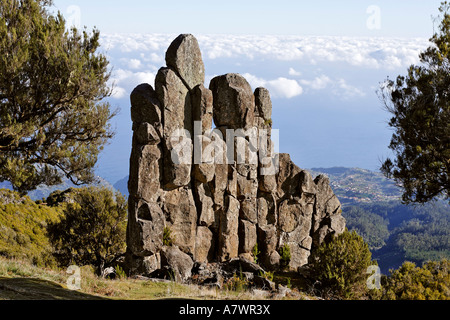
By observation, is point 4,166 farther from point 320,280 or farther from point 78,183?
point 320,280

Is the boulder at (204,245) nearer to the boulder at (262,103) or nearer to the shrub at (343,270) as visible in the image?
the shrub at (343,270)

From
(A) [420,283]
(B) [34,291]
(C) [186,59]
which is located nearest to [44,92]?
(C) [186,59]

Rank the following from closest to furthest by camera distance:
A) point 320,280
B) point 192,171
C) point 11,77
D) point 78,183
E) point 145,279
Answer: point 145,279, point 11,77, point 320,280, point 192,171, point 78,183

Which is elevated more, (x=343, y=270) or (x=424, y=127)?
(x=424, y=127)

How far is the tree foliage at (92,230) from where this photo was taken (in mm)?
29578

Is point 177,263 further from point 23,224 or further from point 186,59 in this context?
point 23,224

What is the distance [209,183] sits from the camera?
29.1m

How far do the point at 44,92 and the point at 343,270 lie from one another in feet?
62.8

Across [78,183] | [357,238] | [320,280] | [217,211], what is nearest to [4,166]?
[78,183]

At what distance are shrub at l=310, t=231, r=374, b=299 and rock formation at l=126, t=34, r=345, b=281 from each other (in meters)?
4.69

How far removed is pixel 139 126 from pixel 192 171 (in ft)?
14.0

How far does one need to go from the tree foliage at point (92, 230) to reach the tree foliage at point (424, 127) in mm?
16916

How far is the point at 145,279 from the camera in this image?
76.2 ft

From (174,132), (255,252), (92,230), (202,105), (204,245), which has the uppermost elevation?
(202,105)
